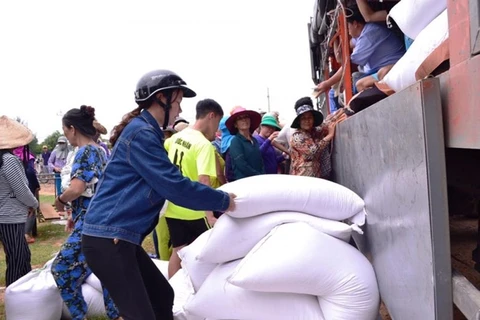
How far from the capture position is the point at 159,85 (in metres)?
2.24

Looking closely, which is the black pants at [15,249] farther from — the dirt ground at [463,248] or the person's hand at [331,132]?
the person's hand at [331,132]

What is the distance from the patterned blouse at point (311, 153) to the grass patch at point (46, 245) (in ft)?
8.75

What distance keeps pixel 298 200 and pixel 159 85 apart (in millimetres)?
852

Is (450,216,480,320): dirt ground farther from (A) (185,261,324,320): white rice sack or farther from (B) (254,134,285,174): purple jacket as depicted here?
(B) (254,134,285,174): purple jacket

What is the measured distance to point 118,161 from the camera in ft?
6.88

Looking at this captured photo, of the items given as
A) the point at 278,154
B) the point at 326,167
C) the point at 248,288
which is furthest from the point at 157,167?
the point at 278,154

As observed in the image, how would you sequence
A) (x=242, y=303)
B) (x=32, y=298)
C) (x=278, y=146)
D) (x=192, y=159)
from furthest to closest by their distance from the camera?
(x=278, y=146) < (x=192, y=159) < (x=32, y=298) < (x=242, y=303)

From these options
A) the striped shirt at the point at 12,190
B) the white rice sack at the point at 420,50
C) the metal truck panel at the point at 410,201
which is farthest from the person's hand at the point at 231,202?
the striped shirt at the point at 12,190

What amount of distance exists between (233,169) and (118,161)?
1.91 m

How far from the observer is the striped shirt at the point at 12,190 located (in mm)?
3486

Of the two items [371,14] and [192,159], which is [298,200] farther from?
[192,159]

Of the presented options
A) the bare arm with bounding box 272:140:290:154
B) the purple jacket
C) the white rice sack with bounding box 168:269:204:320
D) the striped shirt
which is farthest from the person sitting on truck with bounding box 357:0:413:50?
the striped shirt

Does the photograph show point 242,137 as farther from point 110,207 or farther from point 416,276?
point 416,276

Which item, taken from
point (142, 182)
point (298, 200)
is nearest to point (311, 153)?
point (298, 200)
